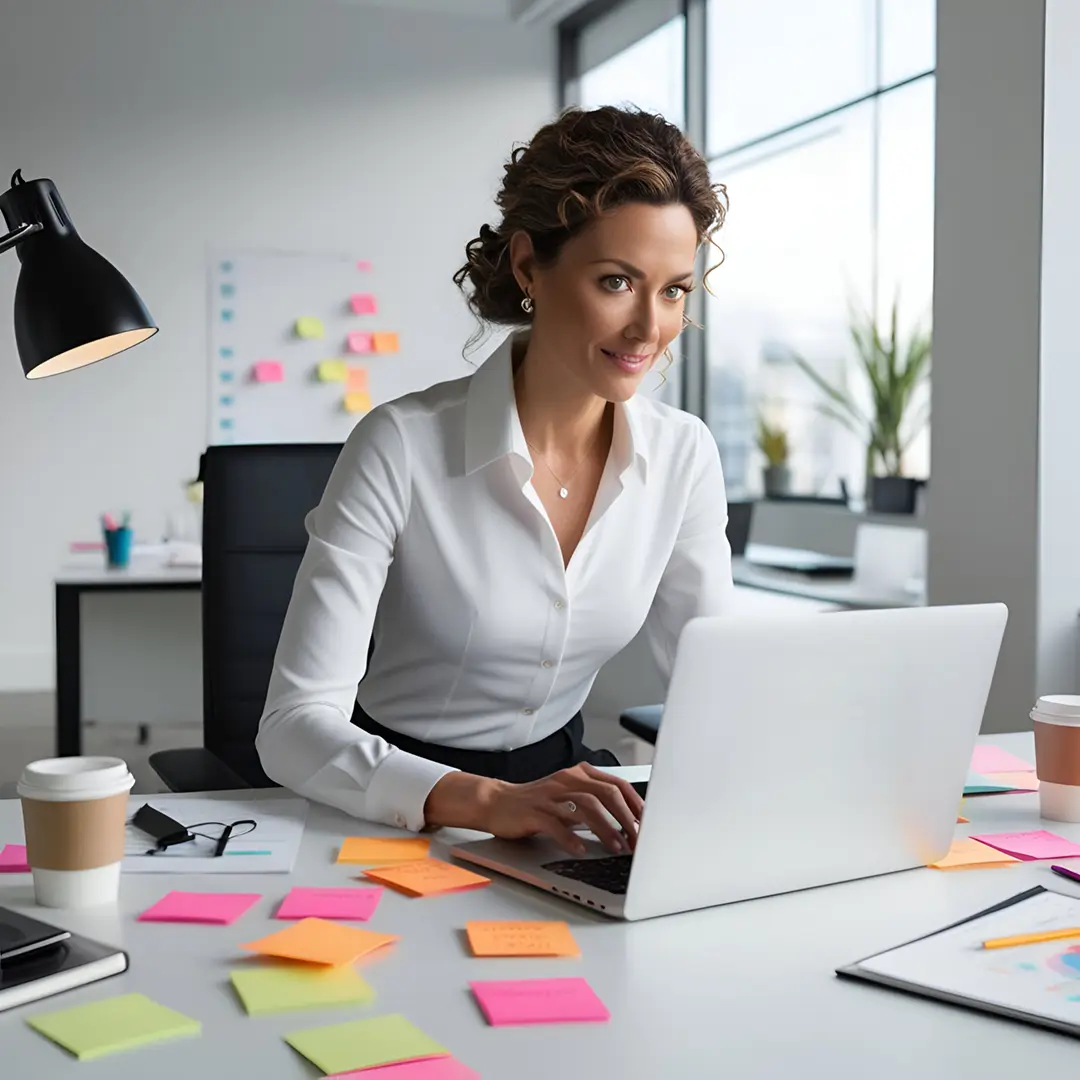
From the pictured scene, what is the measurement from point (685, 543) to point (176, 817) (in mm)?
803

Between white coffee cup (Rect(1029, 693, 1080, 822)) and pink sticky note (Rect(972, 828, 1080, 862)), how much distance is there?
2.1 inches

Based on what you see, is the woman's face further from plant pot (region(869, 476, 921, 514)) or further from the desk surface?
plant pot (region(869, 476, 921, 514))

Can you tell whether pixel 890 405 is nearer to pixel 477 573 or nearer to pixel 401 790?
pixel 477 573

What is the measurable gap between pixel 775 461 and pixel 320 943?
12.6ft

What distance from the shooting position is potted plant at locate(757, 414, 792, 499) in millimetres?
4562

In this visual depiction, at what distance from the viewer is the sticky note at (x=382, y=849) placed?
3.81ft

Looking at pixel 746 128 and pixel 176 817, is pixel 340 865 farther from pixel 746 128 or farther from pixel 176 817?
pixel 746 128

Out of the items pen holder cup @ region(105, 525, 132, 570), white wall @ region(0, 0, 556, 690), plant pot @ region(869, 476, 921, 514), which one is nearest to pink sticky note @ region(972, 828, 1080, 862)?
plant pot @ region(869, 476, 921, 514)

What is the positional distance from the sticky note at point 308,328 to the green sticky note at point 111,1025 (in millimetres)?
5166

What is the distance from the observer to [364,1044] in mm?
782

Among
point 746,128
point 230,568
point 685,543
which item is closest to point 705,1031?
point 685,543

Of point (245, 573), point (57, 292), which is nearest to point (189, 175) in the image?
point (245, 573)

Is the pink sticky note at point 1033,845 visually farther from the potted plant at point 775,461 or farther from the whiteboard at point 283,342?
the whiteboard at point 283,342

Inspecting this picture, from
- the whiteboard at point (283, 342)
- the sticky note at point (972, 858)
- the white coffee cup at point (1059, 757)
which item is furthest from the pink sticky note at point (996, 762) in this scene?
the whiteboard at point (283, 342)
